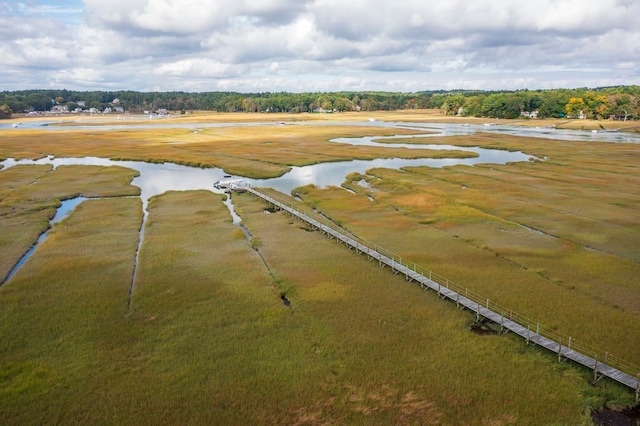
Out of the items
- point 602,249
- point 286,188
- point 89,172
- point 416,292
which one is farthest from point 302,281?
point 89,172

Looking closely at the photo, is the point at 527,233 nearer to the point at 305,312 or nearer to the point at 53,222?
the point at 305,312

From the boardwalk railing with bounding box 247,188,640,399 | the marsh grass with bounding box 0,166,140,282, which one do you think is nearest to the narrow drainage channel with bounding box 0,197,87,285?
the marsh grass with bounding box 0,166,140,282

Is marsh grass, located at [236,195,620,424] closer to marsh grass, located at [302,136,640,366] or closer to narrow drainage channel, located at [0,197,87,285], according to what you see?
marsh grass, located at [302,136,640,366]

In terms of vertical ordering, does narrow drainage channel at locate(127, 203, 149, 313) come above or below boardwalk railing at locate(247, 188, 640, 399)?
below

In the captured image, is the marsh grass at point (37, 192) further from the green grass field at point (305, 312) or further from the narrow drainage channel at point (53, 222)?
the green grass field at point (305, 312)

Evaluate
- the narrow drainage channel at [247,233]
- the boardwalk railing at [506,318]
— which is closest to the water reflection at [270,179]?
the narrow drainage channel at [247,233]

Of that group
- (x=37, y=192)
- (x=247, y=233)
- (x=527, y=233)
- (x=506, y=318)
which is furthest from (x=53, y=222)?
(x=527, y=233)
